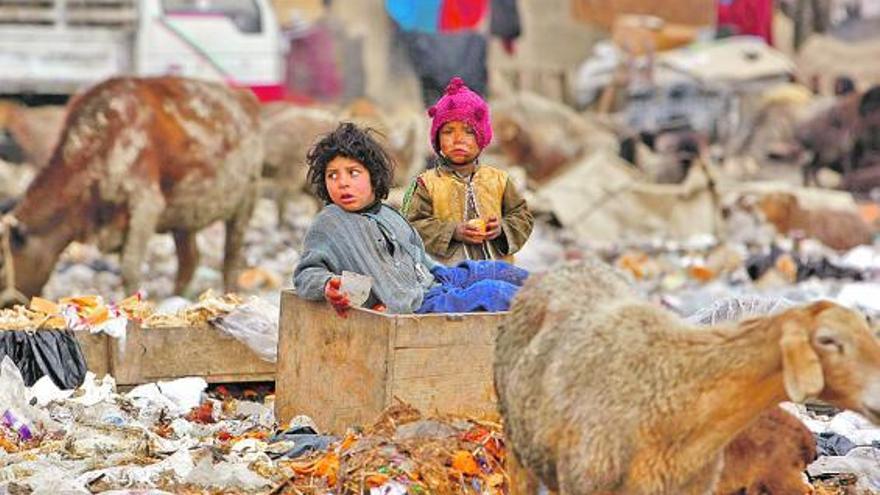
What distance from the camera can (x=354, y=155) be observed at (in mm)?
8273

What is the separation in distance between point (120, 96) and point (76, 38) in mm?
10651

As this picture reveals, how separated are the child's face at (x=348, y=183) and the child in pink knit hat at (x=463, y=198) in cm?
88

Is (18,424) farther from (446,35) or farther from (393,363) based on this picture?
(446,35)

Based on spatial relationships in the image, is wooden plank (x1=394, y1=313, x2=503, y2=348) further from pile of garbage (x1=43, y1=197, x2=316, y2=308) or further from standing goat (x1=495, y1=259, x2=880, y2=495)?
pile of garbage (x1=43, y1=197, x2=316, y2=308)

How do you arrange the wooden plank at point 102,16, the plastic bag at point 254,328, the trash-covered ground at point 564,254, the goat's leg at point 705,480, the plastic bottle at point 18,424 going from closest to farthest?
the goat's leg at point 705,480 < the trash-covered ground at point 564,254 < the plastic bottle at point 18,424 < the plastic bag at point 254,328 < the wooden plank at point 102,16

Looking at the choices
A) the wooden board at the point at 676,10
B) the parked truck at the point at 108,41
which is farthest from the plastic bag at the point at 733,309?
the wooden board at the point at 676,10

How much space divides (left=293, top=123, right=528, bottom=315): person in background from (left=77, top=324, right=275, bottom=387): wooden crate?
5.43ft

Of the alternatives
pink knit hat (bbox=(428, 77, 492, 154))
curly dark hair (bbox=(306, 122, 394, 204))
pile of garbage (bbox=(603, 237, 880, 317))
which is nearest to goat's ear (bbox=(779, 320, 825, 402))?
curly dark hair (bbox=(306, 122, 394, 204))

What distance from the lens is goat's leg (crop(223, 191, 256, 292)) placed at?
1814 cm

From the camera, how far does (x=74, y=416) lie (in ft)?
29.1

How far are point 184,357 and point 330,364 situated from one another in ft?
6.02

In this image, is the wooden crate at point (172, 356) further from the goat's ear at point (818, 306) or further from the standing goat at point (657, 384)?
the goat's ear at point (818, 306)

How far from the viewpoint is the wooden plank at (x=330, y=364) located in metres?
7.96

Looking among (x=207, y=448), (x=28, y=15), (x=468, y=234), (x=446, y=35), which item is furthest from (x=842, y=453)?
(x=446, y=35)
